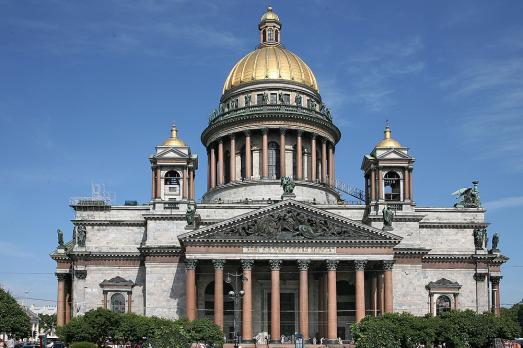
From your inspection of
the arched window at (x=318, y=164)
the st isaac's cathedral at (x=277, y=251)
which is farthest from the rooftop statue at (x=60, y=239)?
the arched window at (x=318, y=164)

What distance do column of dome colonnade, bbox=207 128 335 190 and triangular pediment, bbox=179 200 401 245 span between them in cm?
1573

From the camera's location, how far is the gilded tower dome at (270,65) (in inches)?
3912

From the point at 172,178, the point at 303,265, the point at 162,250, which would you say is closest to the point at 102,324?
the point at 162,250

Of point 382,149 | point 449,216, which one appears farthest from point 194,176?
point 449,216

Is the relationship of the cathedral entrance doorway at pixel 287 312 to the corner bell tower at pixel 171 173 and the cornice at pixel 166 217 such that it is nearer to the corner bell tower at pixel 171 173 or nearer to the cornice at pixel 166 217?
the cornice at pixel 166 217

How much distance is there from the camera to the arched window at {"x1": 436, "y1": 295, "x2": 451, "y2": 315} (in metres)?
83.3

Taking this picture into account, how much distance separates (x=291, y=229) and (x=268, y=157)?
18799mm

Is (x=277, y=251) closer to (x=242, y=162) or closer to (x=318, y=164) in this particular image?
(x=242, y=162)

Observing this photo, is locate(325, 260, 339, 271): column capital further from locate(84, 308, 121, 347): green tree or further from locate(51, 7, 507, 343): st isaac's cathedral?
locate(84, 308, 121, 347): green tree

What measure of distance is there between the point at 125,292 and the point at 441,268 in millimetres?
32754

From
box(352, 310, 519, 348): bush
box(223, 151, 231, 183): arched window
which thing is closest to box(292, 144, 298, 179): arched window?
box(223, 151, 231, 183): arched window

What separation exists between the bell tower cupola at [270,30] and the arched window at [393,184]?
89.9ft

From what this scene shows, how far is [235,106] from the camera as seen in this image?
9919 centimetres

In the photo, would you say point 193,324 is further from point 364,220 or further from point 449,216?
point 449,216
